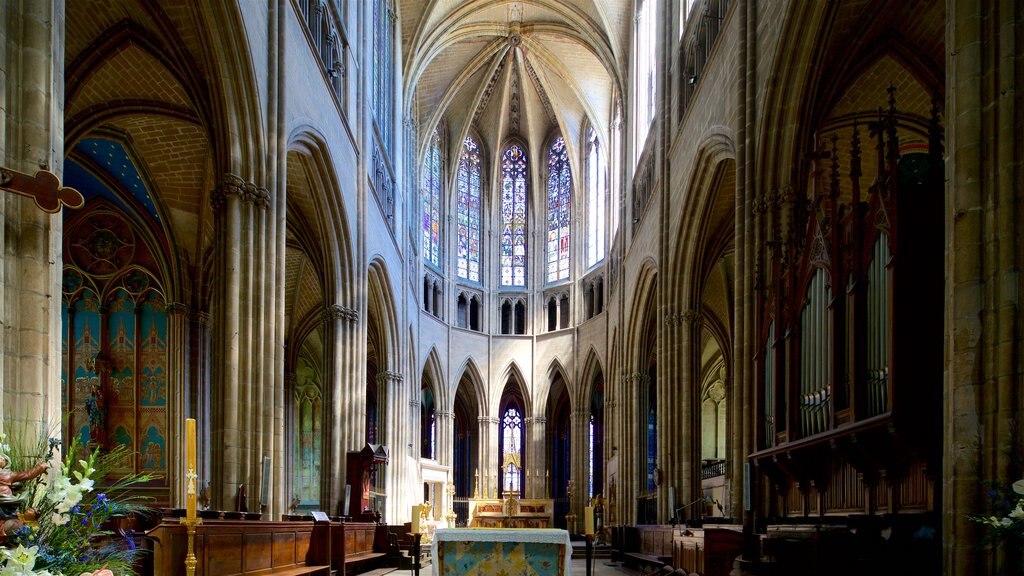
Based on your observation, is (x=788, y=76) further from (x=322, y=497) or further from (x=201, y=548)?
(x=322, y=497)

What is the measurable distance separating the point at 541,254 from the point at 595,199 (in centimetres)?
346

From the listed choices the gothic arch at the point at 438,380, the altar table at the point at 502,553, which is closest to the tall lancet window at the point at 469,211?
the gothic arch at the point at 438,380

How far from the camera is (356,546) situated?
15.2 m

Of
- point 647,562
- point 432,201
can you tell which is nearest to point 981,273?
point 647,562

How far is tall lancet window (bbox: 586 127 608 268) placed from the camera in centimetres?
3284

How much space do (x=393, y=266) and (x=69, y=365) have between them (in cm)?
920

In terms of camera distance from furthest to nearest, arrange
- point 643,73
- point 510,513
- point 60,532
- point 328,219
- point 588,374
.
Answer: point 588,374 → point 510,513 → point 643,73 → point 328,219 → point 60,532

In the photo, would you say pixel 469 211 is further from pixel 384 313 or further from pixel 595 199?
pixel 384 313

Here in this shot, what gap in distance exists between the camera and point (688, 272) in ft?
57.7

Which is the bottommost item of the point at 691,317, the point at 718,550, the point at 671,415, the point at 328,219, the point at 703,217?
the point at 718,550

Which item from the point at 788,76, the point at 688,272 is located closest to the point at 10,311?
the point at 788,76

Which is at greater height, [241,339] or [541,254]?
[541,254]

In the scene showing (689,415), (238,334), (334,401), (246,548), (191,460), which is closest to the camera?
(191,460)

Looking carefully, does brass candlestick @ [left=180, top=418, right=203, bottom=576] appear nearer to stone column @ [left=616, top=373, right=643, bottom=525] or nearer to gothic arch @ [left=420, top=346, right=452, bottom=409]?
stone column @ [left=616, top=373, right=643, bottom=525]
